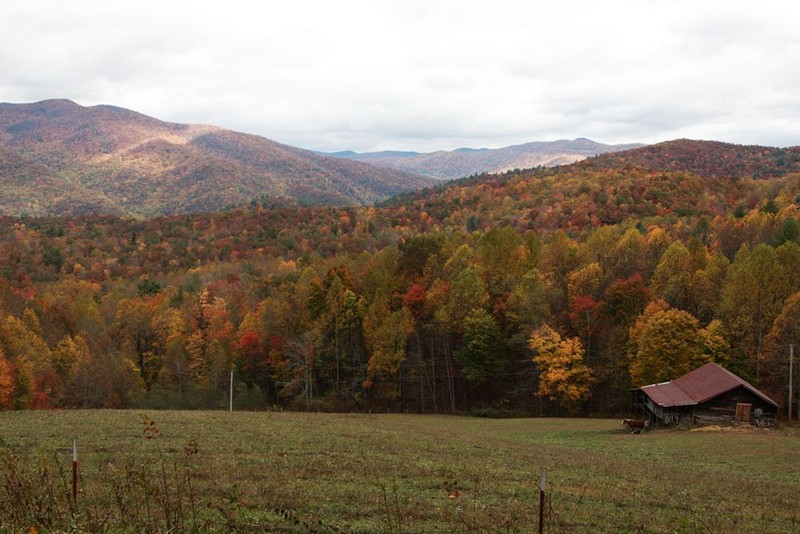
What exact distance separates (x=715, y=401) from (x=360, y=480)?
3844cm

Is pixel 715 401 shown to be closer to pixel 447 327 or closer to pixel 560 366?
pixel 560 366

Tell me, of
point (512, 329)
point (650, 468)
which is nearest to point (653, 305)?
point (512, 329)

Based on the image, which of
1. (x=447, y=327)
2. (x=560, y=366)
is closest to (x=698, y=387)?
(x=560, y=366)

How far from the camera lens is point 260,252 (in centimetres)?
14362

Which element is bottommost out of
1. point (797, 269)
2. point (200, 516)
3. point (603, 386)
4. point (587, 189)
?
point (603, 386)

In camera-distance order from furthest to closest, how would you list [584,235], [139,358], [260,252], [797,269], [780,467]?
[260,252] → [584,235] → [139,358] → [797,269] → [780,467]

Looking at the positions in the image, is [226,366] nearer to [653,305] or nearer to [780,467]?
[653,305]

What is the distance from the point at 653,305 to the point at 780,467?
32.4 m

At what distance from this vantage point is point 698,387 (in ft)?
168

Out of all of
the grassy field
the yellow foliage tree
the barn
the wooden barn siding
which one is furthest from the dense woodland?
the grassy field

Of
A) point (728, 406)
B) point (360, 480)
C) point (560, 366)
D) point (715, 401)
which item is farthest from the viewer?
point (560, 366)

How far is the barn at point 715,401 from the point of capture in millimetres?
48875

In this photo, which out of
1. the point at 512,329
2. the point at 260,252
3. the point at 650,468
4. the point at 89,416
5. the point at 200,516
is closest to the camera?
the point at 200,516

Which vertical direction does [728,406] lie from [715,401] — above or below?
below
